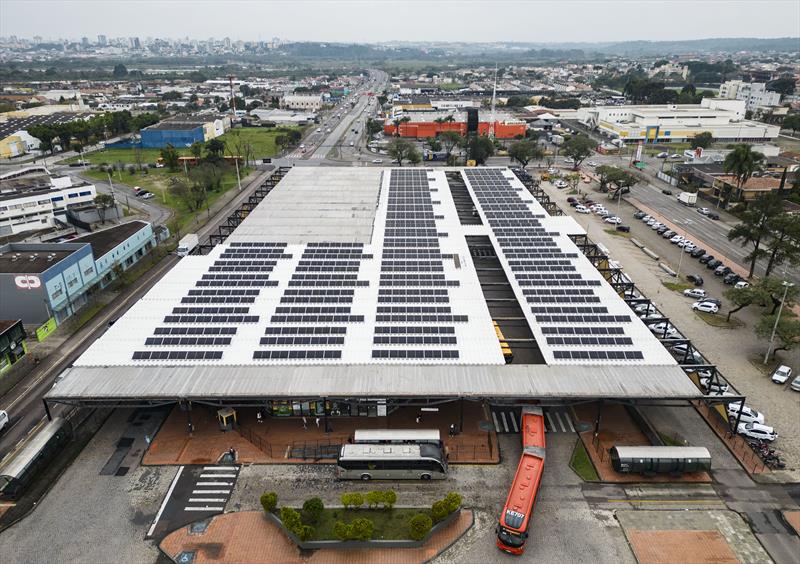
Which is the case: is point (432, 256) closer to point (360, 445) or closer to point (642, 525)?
point (360, 445)

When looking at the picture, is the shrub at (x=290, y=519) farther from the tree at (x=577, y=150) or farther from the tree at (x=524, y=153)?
the tree at (x=577, y=150)

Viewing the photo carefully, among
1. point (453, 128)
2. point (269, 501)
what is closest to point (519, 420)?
point (269, 501)

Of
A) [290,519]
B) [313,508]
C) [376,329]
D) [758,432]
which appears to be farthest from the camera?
[376,329]

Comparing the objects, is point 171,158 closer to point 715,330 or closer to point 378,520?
point 378,520

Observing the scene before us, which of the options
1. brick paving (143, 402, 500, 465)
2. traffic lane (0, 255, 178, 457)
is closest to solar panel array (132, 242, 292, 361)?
brick paving (143, 402, 500, 465)

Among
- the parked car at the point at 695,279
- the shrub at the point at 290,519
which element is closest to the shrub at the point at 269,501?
the shrub at the point at 290,519

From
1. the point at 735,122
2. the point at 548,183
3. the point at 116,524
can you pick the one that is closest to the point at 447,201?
the point at 548,183
